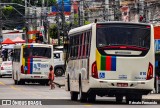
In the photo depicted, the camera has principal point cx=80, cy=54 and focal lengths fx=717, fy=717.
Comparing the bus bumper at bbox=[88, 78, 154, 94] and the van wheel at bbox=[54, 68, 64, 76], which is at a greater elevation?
the bus bumper at bbox=[88, 78, 154, 94]

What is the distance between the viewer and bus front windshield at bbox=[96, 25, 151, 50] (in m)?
27.1

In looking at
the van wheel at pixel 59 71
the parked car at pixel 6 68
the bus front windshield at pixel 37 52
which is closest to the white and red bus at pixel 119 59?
the bus front windshield at pixel 37 52

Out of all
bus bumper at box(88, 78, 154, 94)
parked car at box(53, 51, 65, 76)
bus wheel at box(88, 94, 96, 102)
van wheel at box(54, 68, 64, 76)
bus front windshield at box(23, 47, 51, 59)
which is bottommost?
van wheel at box(54, 68, 64, 76)

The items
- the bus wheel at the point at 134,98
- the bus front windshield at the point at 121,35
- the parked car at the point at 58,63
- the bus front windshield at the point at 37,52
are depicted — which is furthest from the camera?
the parked car at the point at 58,63

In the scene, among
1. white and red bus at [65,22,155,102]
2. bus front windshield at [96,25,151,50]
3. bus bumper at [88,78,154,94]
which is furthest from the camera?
bus front windshield at [96,25,151,50]

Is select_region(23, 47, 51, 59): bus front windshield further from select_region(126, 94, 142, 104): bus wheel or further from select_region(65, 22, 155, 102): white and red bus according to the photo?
select_region(65, 22, 155, 102): white and red bus

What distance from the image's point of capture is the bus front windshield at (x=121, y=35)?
27109 mm

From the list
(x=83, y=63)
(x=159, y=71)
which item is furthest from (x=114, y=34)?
(x=159, y=71)

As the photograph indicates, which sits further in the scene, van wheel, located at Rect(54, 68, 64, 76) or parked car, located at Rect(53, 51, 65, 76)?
van wheel, located at Rect(54, 68, 64, 76)

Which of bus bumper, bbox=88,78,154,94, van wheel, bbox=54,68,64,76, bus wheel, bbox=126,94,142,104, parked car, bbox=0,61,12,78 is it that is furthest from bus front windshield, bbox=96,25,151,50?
van wheel, bbox=54,68,64,76

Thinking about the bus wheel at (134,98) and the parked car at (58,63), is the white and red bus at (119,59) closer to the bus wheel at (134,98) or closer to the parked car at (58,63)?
the bus wheel at (134,98)

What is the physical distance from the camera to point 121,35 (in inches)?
1069

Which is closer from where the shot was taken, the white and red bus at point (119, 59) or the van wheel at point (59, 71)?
the white and red bus at point (119, 59)

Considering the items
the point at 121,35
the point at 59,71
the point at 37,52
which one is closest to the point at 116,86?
the point at 121,35
